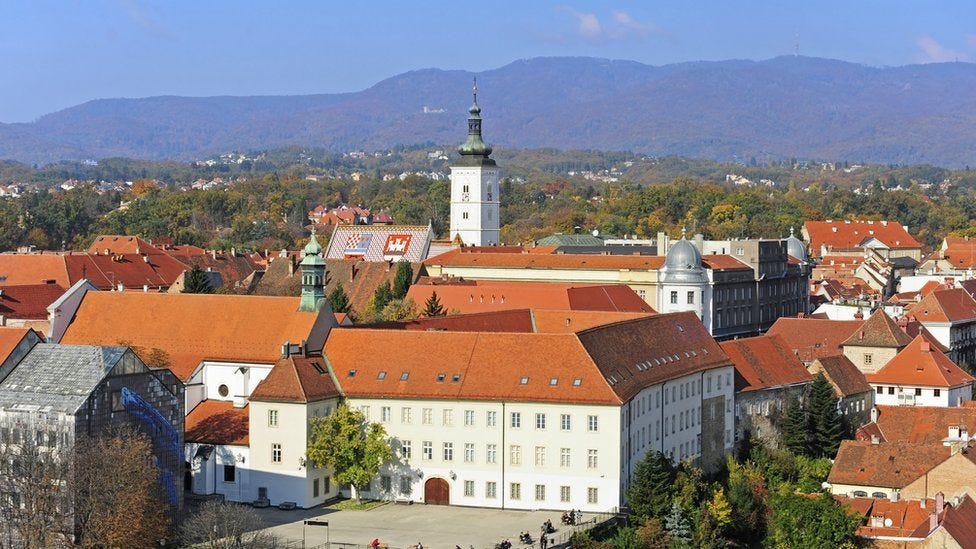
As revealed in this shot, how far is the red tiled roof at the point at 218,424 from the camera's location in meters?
65.1

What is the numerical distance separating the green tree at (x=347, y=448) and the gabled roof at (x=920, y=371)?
36729 mm

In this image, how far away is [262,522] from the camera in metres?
59.3

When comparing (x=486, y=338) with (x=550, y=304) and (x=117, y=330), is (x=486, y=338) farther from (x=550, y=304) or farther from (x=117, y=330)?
(x=550, y=304)

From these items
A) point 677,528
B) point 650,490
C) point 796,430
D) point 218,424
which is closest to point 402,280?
point 796,430

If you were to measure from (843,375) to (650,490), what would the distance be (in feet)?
96.6

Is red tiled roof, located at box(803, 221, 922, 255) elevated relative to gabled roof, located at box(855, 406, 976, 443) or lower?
elevated

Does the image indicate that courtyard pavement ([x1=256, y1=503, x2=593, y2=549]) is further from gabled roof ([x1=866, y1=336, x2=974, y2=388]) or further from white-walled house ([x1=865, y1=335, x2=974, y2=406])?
gabled roof ([x1=866, y1=336, x2=974, y2=388])

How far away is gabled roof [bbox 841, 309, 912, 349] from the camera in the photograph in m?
94.9

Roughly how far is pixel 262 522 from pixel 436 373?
9616mm

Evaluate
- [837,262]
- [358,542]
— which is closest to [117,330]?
[358,542]

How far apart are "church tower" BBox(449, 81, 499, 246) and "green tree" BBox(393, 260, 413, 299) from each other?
40.4 meters

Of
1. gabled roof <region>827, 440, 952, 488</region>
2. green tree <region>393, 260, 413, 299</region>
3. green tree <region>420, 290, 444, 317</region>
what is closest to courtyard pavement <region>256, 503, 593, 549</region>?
gabled roof <region>827, 440, 952, 488</region>

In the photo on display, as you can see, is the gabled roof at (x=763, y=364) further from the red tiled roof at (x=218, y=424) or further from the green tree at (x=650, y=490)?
the red tiled roof at (x=218, y=424)

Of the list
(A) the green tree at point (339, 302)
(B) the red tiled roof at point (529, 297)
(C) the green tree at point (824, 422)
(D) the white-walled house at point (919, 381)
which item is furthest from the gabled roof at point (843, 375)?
(A) the green tree at point (339, 302)
